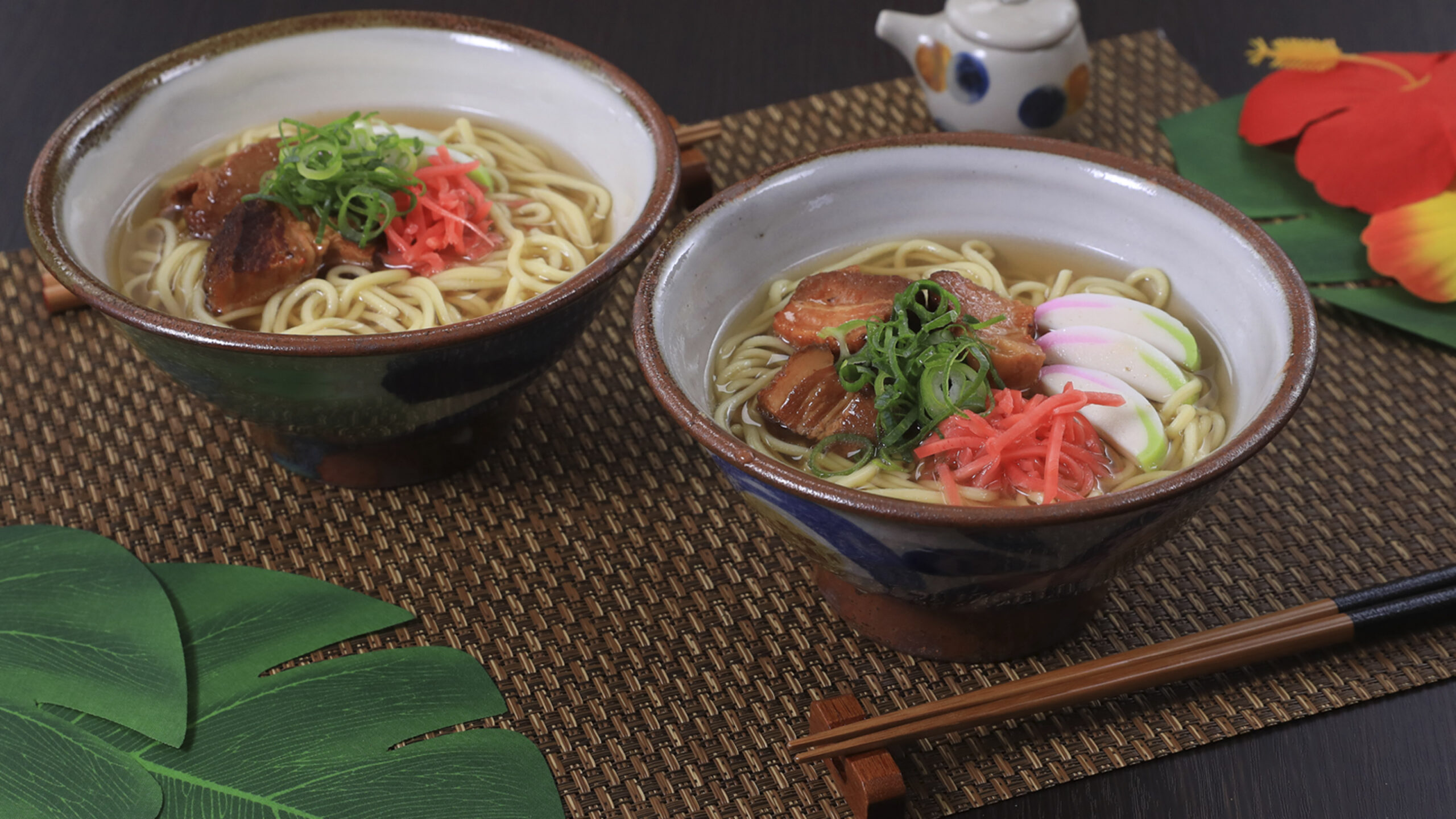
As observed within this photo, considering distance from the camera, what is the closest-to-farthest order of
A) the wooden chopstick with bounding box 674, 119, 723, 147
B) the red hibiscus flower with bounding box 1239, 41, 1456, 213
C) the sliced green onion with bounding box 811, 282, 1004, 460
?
the sliced green onion with bounding box 811, 282, 1004, 460 → the red hibiscus flower with bounding box 1239, 41, 1456, 213 → the wooden chopstick with bounding box 674, 119, 723, 147

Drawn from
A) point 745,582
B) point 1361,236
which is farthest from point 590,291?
point 1361,236

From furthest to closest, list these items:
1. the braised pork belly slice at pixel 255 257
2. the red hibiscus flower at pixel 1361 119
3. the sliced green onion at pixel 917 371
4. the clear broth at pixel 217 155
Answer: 1. the red hibiscus flower at pixel 1361 119
2. the clear broth at pixel 217 155
3. the braised pork belly slice at pixel 255 257
4. the sliced green onion at pixel 917 371

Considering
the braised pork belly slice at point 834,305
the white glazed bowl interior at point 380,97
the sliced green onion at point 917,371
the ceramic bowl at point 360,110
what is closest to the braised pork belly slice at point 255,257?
the ceramic bowl at point 360,110

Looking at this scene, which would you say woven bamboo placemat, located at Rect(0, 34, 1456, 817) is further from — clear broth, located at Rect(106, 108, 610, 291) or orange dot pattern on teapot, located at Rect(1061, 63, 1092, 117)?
orange dot pattern on teapot, located at Rect(1061, 63, 1092, 117)

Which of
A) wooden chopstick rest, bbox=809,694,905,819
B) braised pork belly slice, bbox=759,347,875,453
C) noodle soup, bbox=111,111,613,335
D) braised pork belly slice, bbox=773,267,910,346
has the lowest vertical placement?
wooden chopstick rest, bbox=809,694,905,819

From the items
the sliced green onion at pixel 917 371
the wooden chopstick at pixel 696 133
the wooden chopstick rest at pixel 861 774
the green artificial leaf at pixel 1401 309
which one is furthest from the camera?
the wooden chopstick at pixel 696 133

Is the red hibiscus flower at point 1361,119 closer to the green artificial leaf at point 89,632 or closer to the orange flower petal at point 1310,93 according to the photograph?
the orange flower petal at point 1310,93

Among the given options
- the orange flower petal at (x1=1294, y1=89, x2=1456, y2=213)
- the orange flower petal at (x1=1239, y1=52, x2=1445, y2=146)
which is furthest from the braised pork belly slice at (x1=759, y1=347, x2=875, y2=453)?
the orange flower petal at (x1=1239, y1=52, x2=1445, y2=146)
